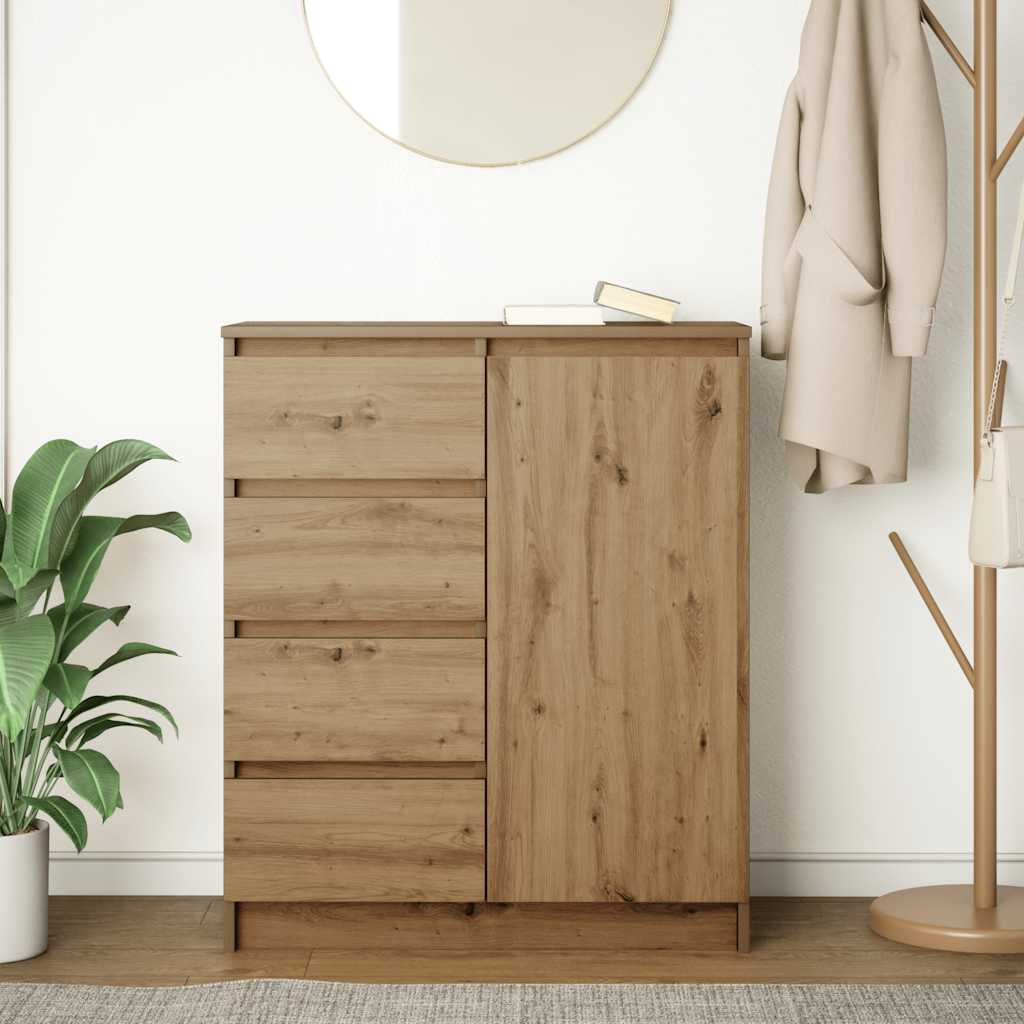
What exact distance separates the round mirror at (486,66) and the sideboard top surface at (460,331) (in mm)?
539

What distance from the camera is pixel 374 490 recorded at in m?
2.25

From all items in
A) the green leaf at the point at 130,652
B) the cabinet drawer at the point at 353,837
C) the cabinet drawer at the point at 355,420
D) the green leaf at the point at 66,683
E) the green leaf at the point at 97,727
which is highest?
the cabinet drawer at the point at 355,420

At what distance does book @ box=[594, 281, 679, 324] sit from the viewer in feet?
7.48

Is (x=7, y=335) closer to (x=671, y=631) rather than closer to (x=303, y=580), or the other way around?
(x=303, y=580)

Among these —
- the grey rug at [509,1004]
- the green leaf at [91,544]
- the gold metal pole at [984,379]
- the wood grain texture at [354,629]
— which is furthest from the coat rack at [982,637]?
the green leaf at [91,544]

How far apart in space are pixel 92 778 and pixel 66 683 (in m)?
0.18

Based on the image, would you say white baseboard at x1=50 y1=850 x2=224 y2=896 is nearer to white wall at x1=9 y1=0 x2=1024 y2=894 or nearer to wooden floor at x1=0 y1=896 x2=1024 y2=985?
white wall at x1=9 y1=0 x2=1024 y2=894

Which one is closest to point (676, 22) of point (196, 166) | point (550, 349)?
point (550, 349)

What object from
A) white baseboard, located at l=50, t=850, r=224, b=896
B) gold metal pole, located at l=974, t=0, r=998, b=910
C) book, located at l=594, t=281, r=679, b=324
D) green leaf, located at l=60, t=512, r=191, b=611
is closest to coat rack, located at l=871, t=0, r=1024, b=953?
gold metal pole, located at l=974, t=0, r=998, b=910

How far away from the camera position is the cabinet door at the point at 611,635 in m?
2.23

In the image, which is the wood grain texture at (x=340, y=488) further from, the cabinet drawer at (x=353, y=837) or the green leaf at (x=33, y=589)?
the cabinet drawer at (x=353, y=837)

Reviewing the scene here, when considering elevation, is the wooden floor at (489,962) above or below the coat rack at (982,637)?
below

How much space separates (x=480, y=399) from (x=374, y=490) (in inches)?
10.2

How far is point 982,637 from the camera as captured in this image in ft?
7.66
